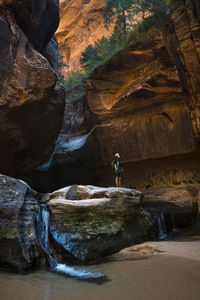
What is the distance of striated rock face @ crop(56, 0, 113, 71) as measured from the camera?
31.5 meters

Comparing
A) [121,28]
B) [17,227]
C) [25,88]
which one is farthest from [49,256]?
[121,28]

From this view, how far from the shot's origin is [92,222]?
653 centimetres

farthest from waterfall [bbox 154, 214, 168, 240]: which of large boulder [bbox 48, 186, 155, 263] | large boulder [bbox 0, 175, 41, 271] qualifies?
large boulder [bbox 0, 175, 41, 271]

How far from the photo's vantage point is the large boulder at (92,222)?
594 cm

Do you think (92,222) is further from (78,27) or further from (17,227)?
(78,27)

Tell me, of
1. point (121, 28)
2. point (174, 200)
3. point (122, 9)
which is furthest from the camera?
point (121, 28)

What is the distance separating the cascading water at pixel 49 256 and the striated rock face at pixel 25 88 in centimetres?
499

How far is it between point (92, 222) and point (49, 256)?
149 cm

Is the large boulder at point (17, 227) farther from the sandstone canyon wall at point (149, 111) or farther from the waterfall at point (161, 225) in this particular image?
the sandstone canyon wall at point (149, 111)

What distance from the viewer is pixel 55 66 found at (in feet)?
53.0

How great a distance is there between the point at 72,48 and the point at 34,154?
25.9 m

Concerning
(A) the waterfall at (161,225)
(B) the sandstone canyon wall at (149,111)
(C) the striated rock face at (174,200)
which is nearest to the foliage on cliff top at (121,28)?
(B) the sandstone canyon wall at (149,111)

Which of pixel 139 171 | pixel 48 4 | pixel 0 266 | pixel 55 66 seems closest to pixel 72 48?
pixel 55 66

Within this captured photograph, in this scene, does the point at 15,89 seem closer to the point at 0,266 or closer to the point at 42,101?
the point at 42,101
